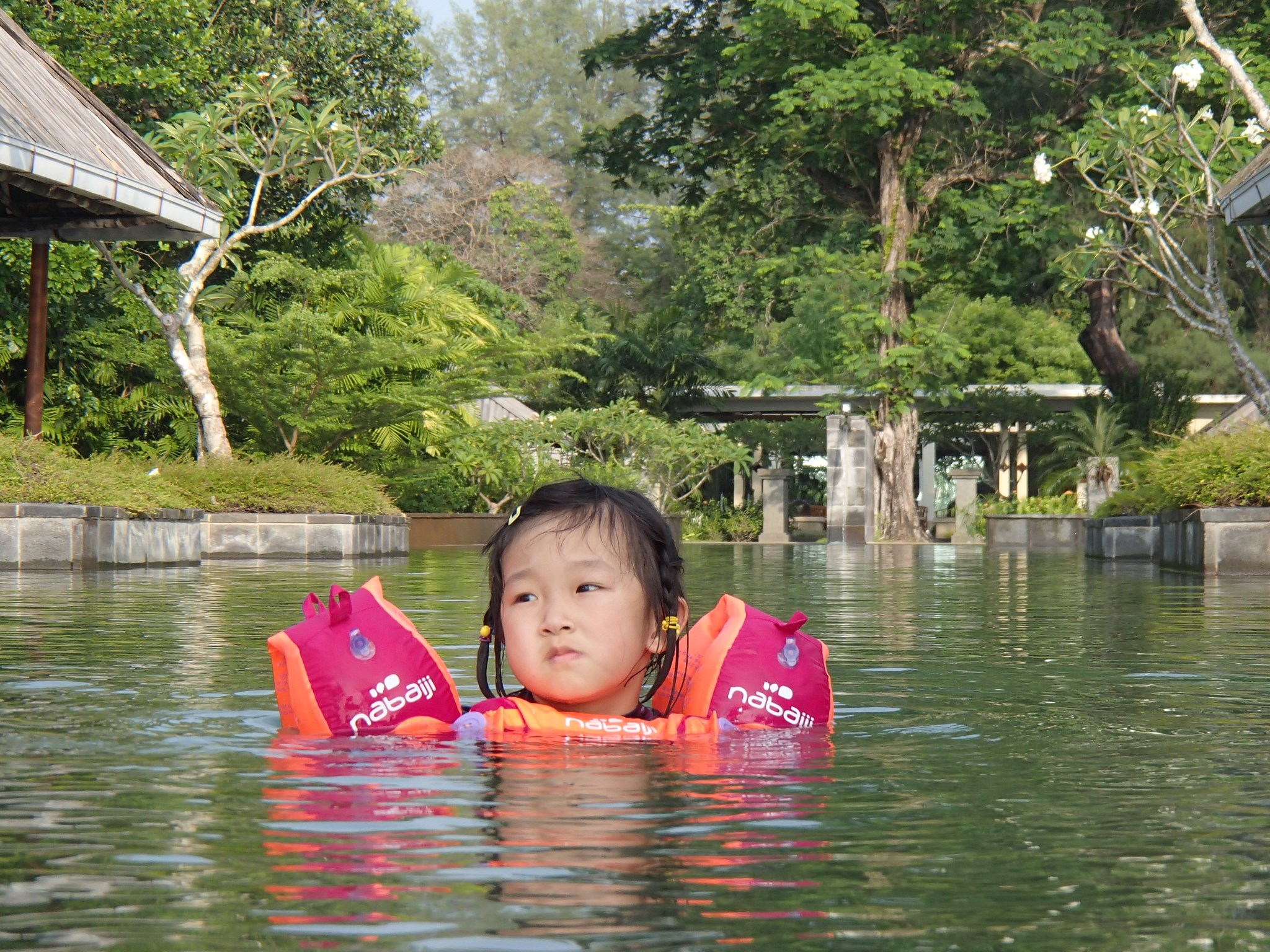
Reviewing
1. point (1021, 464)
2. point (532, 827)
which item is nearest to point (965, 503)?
point (1021, 464)

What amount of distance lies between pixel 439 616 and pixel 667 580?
5330 millimetres

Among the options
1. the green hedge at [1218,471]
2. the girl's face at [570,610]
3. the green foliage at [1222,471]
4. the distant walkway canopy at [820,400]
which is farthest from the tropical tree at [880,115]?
the girl's face at [570,610]

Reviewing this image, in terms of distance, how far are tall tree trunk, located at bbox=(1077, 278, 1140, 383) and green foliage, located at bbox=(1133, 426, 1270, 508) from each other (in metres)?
17.4

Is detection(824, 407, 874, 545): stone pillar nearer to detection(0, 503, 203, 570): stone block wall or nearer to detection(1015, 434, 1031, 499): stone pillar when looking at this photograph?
detection(1015, 434, 1031, 499): stone pillar

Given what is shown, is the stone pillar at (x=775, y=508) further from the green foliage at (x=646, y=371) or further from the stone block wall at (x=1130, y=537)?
the stone block wall at (x=1130, y=537)

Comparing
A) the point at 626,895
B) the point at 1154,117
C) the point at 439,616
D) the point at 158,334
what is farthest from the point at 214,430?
the point at 626,895

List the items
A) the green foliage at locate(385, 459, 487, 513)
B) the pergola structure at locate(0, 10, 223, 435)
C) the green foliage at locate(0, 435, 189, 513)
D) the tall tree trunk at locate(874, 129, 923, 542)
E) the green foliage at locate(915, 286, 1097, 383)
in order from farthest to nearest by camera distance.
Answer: the green foliage at locate(915, 286, 1097, 383) → the tall tree trunk at locate(874, 129, 923, 542) → the green foliage at locate(385, 459, 487, 513) → the green foliage at locate(0, 435, 189, 513) → the pergola structure at locate(0, 10, 223, 435)

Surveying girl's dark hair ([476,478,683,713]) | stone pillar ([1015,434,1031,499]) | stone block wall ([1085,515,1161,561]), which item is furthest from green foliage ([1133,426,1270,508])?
stone pillar ([1015,434,1031,499])

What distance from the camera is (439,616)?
9406mm

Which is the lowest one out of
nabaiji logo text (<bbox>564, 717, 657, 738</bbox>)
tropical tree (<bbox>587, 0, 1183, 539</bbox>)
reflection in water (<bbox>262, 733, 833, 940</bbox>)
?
reflection in water (<bbox>262, 733, 833, 940</bbox>)

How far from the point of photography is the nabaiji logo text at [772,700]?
461 centimetres

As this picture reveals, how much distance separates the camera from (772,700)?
4.62 meters

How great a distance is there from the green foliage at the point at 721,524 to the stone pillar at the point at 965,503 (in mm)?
4800

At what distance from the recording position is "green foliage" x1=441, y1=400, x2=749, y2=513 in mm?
30328
